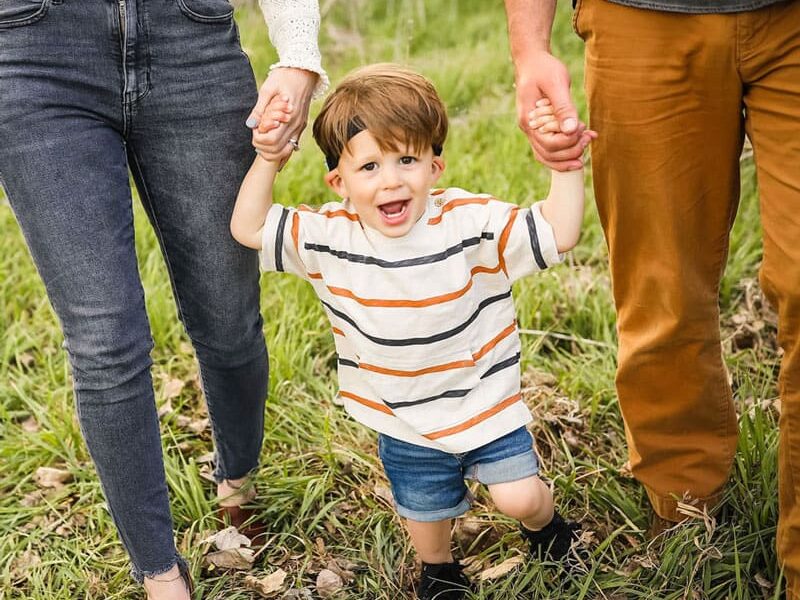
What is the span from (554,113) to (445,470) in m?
0.89

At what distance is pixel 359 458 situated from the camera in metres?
3.10

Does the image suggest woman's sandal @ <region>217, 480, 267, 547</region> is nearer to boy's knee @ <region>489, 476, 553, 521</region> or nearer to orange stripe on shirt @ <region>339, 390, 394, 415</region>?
orange stripe on shirt @ <region>339, 390, 394, 415</region>

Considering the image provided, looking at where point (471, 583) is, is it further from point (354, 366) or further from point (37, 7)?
point (37, 7)

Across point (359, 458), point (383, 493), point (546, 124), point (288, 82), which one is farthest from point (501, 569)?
point (288, 82)

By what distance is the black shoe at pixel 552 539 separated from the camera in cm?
259

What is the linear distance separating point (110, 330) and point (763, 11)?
1523mm

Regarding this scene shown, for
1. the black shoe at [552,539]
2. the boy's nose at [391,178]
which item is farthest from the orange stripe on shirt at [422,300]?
the black shoe at [552,539]

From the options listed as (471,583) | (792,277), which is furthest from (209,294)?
(792,277)

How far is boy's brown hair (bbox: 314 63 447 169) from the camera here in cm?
218

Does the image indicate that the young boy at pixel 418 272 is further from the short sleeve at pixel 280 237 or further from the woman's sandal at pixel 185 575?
the woman's sandal at pixel 185 575

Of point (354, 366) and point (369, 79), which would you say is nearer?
point (369, 79)

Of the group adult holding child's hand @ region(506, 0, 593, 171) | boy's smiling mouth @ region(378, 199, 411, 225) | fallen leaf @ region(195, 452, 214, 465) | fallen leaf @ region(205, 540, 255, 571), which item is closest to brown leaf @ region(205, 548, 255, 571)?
fallen leaf @ region(205, 540, 255, 571)

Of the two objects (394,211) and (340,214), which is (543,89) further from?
(340,214)

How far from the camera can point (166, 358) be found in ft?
12.3
